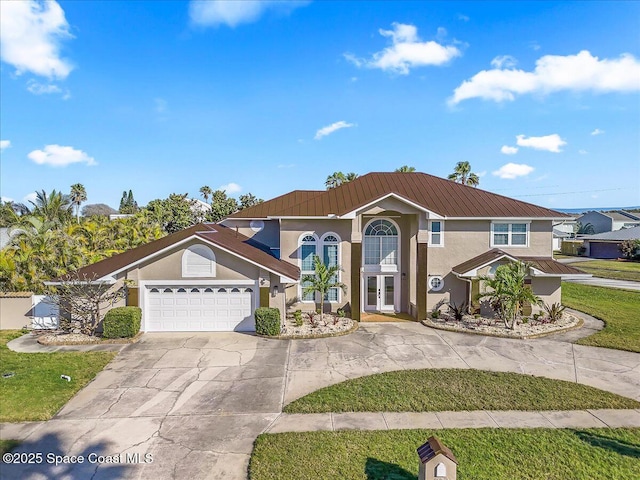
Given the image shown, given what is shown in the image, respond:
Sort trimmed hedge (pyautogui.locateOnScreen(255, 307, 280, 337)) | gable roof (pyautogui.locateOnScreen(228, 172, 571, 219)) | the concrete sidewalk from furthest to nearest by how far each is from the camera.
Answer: gable roof (pyautogui.locateOnScreen(228, 172, 571, 219))
trimmed hedge (pyautogui.locateOnScreen(255, 307, 280, 337))
the concrete sidewalk

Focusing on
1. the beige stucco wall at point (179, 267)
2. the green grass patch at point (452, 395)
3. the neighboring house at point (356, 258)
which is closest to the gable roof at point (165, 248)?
the neighboring house at point (356, 258)

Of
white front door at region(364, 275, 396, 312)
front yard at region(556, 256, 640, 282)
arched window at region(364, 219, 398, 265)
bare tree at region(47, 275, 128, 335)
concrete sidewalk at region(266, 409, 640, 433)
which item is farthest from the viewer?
front yard at region(556, 256, 640, 282)

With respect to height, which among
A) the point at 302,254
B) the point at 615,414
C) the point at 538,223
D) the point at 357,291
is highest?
the point at 538,223

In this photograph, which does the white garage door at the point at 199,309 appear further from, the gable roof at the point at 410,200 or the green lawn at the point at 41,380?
the gable roof at the point at 410,200

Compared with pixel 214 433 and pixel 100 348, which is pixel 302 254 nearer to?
pixel 100 348

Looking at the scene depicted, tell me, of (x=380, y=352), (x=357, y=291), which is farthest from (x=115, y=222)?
(x=380, y=352)

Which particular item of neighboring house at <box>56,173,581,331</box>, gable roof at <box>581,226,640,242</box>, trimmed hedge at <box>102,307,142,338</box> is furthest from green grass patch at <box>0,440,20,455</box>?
gable roof at <box>581,226,640,242</box>

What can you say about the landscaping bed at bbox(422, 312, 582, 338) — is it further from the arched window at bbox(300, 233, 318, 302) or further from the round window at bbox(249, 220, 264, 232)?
the round window at bbox(249, 220, 264, 232)
